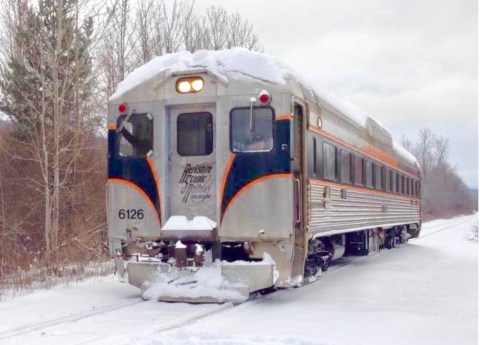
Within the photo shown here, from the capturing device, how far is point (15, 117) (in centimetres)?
1723

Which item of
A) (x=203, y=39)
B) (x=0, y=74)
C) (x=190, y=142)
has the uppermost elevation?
(x=203, y=39)

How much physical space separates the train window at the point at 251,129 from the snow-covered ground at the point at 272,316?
2157 mm

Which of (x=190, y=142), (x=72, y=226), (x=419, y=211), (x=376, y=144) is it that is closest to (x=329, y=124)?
(x=190, y=142)

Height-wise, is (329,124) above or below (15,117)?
below

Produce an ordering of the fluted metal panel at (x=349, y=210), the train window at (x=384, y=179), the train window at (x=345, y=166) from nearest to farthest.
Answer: the fluted metal panel at (x=349, y=210), the train window at (x=345, y=166), the train window at (x=384, y=179)

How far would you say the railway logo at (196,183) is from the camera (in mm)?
8898

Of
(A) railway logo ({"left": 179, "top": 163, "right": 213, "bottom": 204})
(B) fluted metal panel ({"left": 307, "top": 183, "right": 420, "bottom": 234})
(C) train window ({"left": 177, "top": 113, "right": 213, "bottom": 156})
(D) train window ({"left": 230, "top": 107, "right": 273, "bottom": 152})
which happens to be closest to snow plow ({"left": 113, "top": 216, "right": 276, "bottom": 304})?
(A) railway logo ({"left": 179, "top": 163, "right": 213, "bottom": 204})

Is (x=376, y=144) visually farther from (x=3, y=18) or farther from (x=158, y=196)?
(x=3, y=18)

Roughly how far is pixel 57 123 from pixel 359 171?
6593 mm

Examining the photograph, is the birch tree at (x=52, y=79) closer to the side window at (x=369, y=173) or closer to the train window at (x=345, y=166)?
the train window at (x=345, y=166)

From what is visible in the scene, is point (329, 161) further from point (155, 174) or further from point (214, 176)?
point (155, 174)

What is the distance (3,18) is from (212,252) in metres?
10.3

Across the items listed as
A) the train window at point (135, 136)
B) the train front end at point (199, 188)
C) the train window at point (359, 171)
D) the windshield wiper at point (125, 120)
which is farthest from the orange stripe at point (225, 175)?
the train window at point (359, 171)

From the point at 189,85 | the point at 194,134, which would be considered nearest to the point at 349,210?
the point at 194,134
